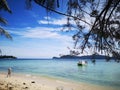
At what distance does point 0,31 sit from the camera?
461 inches

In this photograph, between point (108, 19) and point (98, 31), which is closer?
point (108, 19)

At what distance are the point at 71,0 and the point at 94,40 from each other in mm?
714

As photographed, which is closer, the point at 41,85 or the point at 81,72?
the point at 41,85

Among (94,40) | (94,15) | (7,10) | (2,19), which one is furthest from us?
(2,19)

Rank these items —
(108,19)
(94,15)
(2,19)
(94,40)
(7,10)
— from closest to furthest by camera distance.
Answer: (108,19) → (94,15) → (94,40) → (7,10) → (2,19)

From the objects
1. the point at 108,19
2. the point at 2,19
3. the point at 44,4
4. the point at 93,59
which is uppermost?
the point at 2,19

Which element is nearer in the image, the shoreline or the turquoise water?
the shoreline

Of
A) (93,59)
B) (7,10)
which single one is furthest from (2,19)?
(93,59)

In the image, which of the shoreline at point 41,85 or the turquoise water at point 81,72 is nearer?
the shoreline at point 41,85

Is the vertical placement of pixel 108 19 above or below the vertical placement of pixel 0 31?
below

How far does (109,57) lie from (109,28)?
439mm

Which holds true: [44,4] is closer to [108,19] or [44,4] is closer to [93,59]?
[108,19]

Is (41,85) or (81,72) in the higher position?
(81,72)

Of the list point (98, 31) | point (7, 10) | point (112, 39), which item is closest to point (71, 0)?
point (98, 31)
